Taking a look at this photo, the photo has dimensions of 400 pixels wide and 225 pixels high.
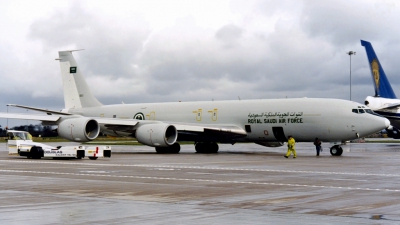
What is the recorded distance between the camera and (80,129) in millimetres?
41719

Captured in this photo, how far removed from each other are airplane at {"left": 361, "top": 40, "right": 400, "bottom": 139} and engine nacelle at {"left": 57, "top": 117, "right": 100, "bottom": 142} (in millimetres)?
27161

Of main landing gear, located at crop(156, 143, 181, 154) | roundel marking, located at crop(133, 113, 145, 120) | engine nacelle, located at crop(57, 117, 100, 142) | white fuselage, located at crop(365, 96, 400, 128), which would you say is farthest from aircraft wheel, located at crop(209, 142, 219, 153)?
white fuselage, located at crop(365, 96, 400, 128)

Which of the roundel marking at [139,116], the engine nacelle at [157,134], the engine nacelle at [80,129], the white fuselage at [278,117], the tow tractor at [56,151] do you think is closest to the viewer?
the tow tractor at [56,151]

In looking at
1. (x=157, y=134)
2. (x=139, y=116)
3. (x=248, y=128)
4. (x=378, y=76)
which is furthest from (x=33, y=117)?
(x=378, y=76)

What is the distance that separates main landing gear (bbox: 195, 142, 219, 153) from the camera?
48125mm

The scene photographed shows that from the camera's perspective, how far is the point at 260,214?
11844mm

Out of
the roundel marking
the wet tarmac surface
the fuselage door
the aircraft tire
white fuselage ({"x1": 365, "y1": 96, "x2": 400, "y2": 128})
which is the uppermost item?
white fuselage ({"x1": 365, "y1": 96, "x2": 400, "y2": 128})

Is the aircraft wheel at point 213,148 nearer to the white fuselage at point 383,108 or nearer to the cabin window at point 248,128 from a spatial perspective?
the cabin window at point 248,128

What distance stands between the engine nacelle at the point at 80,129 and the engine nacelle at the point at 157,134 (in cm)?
338

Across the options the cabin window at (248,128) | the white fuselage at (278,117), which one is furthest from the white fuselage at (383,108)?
the cabin window at (248,128)

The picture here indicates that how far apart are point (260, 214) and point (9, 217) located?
15.7ft

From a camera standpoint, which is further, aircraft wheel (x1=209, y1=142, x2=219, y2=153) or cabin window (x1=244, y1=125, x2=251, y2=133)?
aircraft wheel (x1=209, y1=142, x2=219, y2=153)

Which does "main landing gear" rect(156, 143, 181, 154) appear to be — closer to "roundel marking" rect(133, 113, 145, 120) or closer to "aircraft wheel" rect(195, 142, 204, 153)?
"aircraft wheel" rect(195, 142, 204, 153)

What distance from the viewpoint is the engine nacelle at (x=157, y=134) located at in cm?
4306
